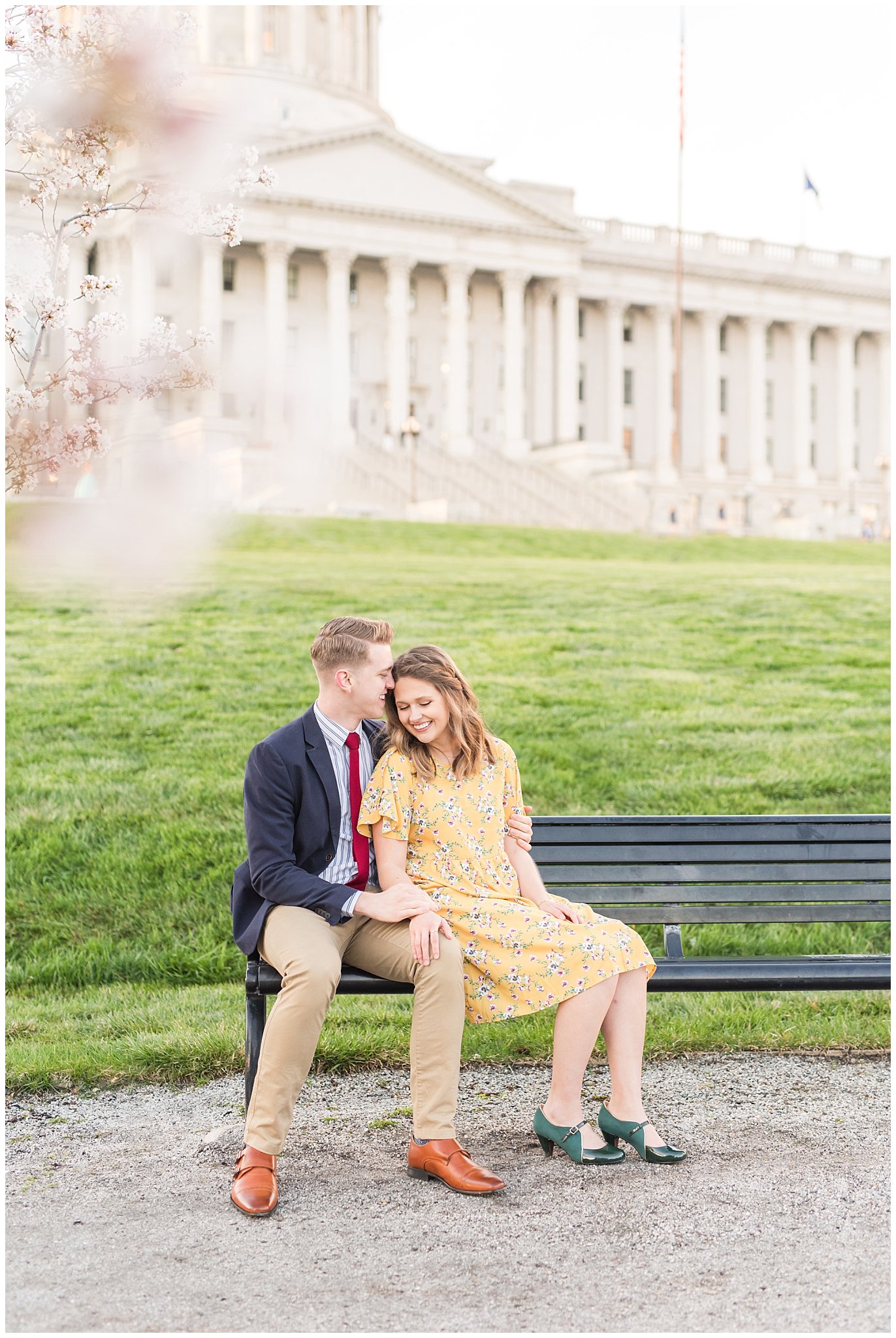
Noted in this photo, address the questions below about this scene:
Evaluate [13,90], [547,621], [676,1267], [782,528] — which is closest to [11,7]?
[13,90]

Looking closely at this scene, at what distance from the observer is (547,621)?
13.6m

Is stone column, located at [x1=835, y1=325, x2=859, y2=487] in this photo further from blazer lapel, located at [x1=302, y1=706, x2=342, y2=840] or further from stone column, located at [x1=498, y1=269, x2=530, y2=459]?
blazer lapel, located at [x1=302, y1=706, x2=342, y2=840]

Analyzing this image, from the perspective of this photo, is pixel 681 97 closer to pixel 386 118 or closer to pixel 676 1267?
pixel 386 118

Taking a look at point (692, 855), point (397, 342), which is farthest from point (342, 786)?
point (397, 342)

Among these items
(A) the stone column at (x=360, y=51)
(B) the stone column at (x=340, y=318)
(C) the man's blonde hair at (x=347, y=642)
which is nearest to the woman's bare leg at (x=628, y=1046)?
(C) the man's blonde hair at (x=347, y=642)

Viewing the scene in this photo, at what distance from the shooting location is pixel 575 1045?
3928 millimetres

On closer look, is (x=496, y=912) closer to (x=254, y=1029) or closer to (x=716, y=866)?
(x=254, y=1029)

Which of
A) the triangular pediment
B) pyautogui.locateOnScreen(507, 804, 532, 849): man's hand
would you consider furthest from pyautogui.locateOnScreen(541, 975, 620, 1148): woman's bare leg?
the triangular pediment

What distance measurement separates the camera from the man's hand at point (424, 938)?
3.89 meters

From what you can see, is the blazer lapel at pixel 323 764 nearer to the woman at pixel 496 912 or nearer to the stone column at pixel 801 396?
the woman at pixel 496 912

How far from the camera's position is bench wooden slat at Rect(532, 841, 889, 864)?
4.84 m

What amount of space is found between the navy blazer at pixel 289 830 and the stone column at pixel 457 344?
52.7 meters

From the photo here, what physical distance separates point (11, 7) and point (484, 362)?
5831 centimetres

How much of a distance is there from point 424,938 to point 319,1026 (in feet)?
1.26
